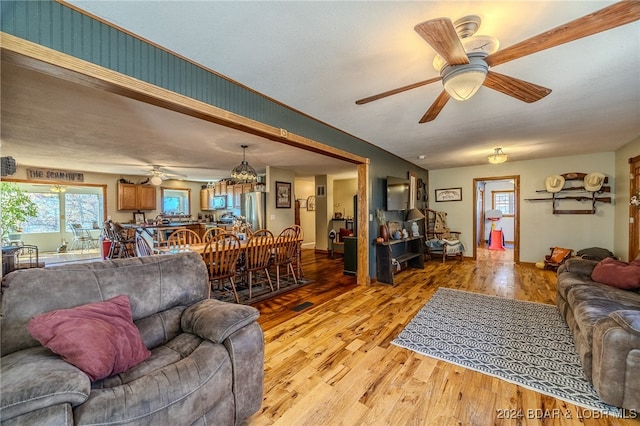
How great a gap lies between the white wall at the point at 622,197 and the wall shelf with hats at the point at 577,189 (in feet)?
0.70

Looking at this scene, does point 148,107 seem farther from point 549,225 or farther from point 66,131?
point 549,225

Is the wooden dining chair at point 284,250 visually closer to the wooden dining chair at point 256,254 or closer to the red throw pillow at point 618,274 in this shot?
the wooden dining chair at point 256,254

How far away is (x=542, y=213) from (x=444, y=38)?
20.2 feet

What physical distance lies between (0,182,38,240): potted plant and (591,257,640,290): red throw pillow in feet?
36.9

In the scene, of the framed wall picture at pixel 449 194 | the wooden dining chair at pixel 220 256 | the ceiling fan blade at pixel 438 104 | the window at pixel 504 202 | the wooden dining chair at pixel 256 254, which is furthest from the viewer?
the window at pixel 504 202

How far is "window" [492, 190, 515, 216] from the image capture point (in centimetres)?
879

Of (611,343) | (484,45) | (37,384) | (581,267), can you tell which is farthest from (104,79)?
(581,267)

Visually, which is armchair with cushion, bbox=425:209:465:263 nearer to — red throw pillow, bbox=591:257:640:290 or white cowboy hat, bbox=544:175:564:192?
white cowboy hat, bbox=544:175:564:192

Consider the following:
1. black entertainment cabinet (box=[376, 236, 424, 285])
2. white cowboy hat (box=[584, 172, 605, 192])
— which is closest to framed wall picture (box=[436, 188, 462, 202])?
black entertainment cabinet (box=[376, 236, 424, 285])

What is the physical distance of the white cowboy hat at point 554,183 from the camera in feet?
17.7

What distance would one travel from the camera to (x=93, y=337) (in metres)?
1.25

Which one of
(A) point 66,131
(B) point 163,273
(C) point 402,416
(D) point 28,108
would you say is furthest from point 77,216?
(C) point 402,416

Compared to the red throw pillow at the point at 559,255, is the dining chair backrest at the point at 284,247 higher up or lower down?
higher up

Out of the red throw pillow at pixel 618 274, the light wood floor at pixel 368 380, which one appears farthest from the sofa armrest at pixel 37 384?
the red throw pillow at pixel 618 274
